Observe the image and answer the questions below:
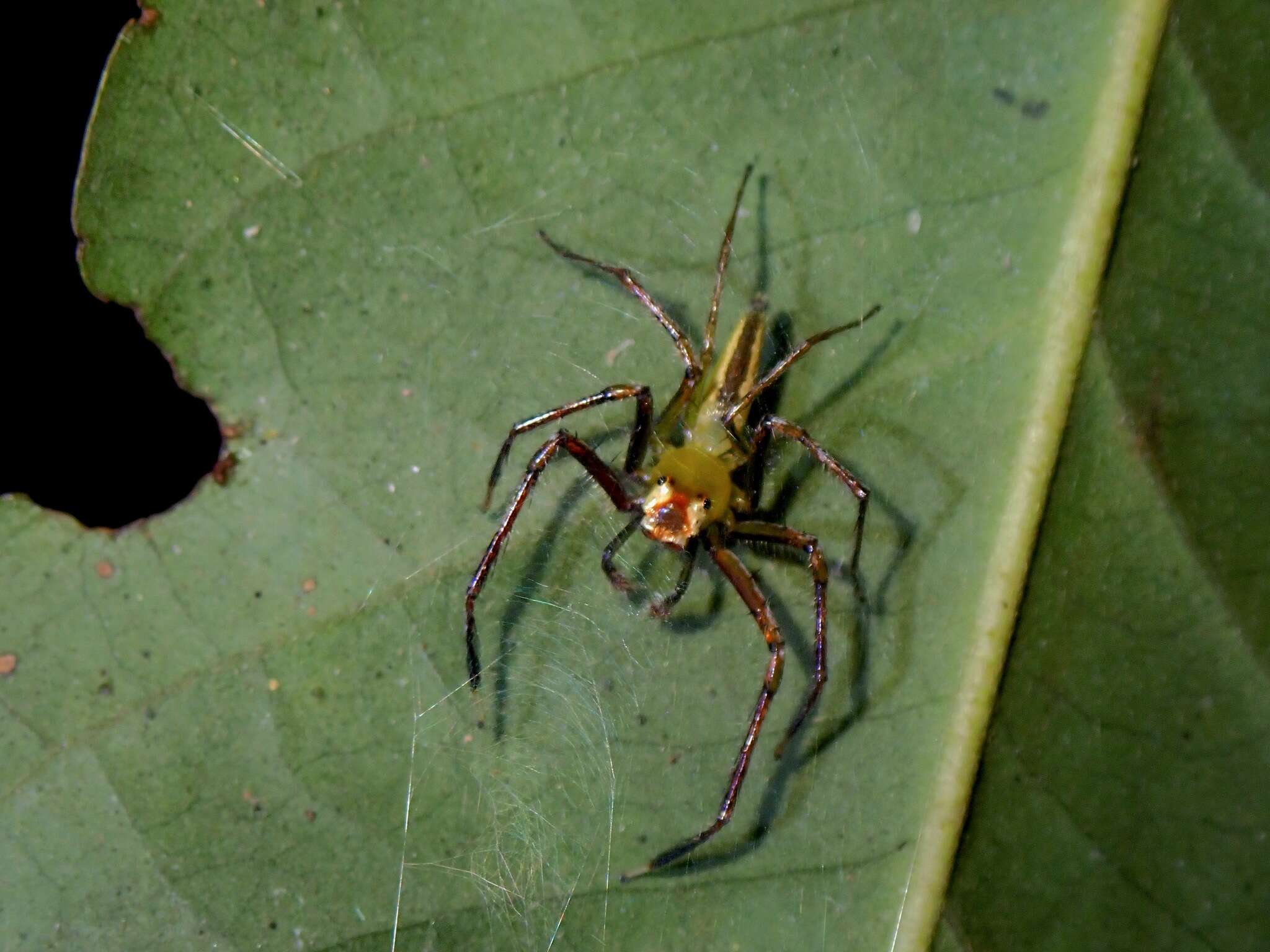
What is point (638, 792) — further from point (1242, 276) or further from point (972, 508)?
point (1242, 276)

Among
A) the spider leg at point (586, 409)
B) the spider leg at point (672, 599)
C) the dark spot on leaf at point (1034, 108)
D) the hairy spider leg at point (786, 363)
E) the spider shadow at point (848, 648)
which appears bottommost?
the spider shadow at point (848, 648)

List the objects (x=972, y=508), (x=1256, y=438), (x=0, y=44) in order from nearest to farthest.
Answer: (x=1256, y=438) < (x=972, y=508) < (x=0, y=44)

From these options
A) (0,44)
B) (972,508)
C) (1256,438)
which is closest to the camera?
(1256,438)

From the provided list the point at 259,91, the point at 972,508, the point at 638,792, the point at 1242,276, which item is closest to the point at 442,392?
the point at 259,91

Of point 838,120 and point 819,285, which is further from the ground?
point 838,120

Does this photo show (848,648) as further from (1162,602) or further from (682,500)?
(1162,602)

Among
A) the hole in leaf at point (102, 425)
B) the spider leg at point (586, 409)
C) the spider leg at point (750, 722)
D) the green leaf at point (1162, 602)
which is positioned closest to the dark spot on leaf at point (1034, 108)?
the green leaf at point (1162, 602)

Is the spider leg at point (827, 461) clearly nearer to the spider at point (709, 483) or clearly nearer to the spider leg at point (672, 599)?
the spider at point (709, 483)

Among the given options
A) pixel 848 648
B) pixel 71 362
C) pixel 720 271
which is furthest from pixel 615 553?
pixel 71 362
